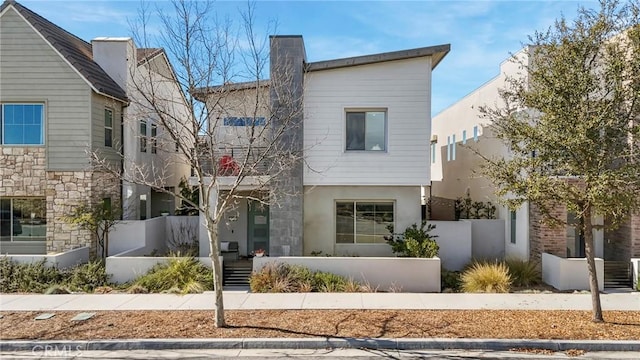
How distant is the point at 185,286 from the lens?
12469 mm

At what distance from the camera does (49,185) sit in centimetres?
1579

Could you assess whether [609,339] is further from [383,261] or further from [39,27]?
[39,27]

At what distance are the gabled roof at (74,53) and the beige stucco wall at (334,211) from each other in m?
8.29

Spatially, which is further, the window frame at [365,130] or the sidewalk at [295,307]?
the window frame at [365,130]

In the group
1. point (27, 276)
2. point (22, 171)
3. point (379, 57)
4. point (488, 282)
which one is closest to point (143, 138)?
point (22, 171)

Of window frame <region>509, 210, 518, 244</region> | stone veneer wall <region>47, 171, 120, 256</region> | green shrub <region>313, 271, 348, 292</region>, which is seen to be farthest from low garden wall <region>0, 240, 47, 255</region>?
window frame <region>509, 210, 518, 244</region>

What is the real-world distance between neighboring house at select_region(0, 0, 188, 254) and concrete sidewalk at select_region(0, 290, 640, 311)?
4.23 m

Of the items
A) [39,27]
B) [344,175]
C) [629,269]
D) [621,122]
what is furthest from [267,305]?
[39,27]

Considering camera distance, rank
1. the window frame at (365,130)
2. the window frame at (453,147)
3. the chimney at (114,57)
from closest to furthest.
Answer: the window frame at (365,130) < the chimney at (114,57) < the window frame at (453,147)

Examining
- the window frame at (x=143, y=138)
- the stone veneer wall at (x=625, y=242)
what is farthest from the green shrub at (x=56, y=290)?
the stone veneer wall at (x=625, y=242)

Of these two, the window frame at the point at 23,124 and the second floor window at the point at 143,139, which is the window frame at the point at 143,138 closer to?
the second floor window at the point at 143,139

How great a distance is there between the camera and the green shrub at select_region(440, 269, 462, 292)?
1312cm

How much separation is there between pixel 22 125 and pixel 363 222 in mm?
12233

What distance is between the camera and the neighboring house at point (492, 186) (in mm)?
14148
